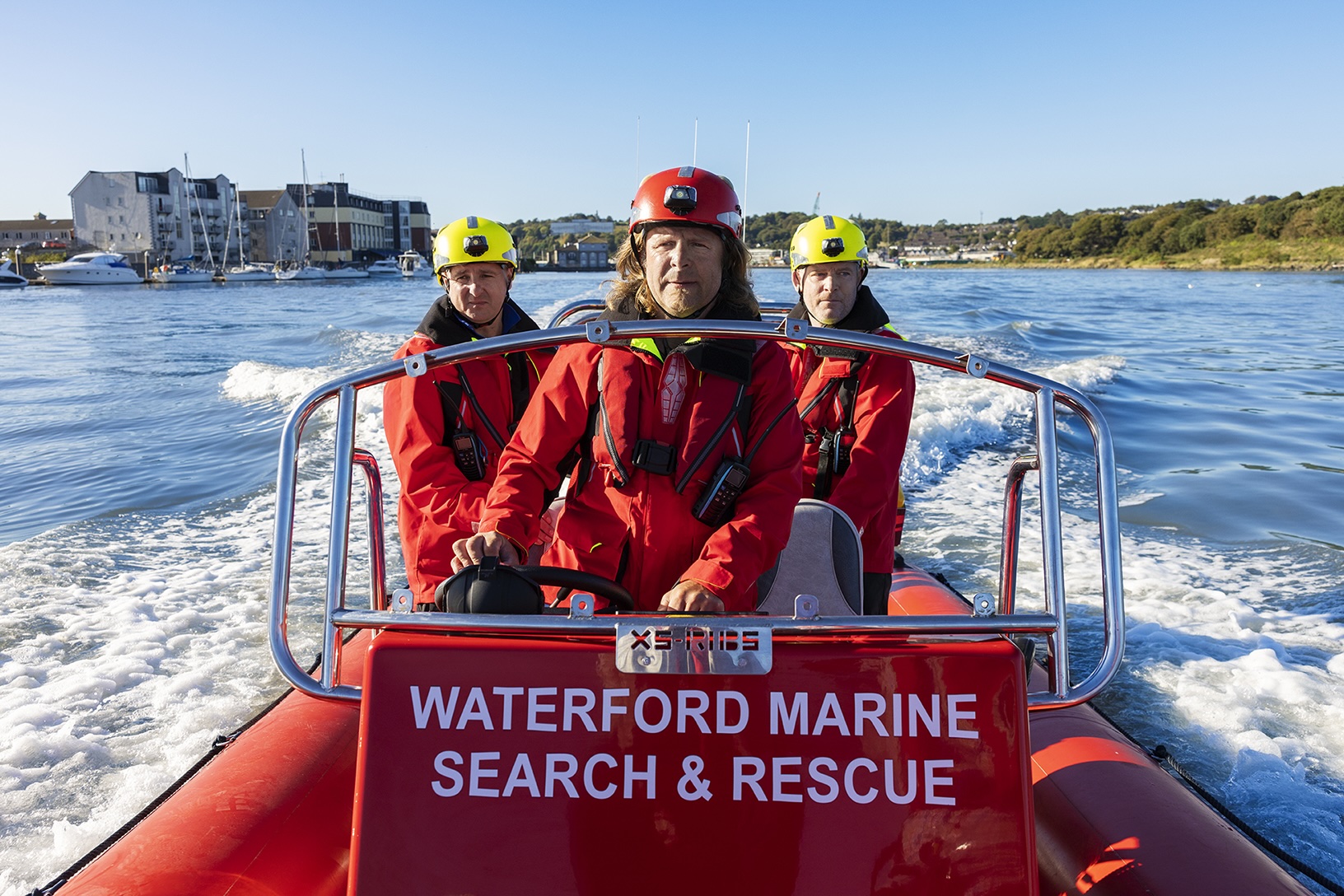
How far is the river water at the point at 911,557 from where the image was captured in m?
3.34

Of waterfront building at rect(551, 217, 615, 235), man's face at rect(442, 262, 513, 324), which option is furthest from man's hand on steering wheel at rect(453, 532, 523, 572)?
waterfront building at rect(551, 217, 615, 235)

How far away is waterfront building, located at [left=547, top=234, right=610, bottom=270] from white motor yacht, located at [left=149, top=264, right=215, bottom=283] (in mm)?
47678

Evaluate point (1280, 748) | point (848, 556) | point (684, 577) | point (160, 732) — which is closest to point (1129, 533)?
point (1280, 748)

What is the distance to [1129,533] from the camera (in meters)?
6.32

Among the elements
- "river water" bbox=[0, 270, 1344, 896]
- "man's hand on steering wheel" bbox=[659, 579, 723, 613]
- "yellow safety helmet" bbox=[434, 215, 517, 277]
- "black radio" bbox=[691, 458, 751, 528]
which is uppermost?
"yellow safety helmet" bbox=[434, 215, 517, 277]

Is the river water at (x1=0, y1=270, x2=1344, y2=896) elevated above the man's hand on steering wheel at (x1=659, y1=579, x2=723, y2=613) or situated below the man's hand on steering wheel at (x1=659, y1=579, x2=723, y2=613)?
below

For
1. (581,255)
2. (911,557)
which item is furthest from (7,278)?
(911,557)

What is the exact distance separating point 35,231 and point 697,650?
105 meters

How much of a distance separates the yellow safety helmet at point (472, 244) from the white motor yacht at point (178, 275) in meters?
62.6

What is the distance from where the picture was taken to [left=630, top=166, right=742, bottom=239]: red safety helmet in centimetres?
207

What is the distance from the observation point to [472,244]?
10.4 ft

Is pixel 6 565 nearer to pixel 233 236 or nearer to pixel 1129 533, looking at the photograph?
pixel 1129 533

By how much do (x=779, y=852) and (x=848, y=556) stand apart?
103 centimetres

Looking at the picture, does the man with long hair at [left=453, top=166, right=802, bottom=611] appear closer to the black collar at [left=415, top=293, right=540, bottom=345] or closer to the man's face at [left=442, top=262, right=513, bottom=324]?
the black collar at [left=415, top=293, right=540, bottom=345]
